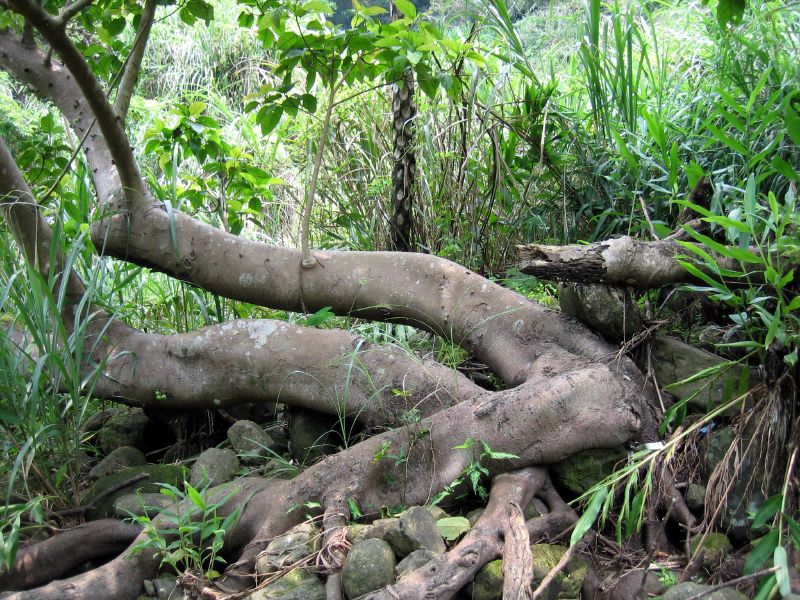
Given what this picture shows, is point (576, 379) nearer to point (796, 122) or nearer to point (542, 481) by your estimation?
point (542, 481)

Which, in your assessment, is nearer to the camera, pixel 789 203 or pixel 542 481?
pixel 789 203

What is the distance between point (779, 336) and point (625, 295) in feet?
2.08

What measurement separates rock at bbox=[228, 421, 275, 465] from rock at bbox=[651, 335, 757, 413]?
1.51 m

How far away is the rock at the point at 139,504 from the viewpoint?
98.4 inches

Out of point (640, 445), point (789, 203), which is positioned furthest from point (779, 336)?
point (640, 445)

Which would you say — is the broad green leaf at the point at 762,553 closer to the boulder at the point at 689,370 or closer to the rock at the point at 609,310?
the boulder at the point at 689,370

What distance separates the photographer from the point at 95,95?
2818mm

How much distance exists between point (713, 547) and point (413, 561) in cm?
80

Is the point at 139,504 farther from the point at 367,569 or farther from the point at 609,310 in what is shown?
the point at 609,310

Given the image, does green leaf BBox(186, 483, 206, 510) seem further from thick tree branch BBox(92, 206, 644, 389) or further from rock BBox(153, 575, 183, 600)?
thick tree branch BBox(92, 206, 644, 389)

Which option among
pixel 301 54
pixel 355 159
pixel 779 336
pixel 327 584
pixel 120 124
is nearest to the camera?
pixel 779 336

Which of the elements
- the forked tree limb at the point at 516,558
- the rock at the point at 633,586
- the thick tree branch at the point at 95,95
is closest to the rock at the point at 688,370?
the rock at the point at 633,586

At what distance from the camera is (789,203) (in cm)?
191

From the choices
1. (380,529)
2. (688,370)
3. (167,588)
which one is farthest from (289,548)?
(688,370)
